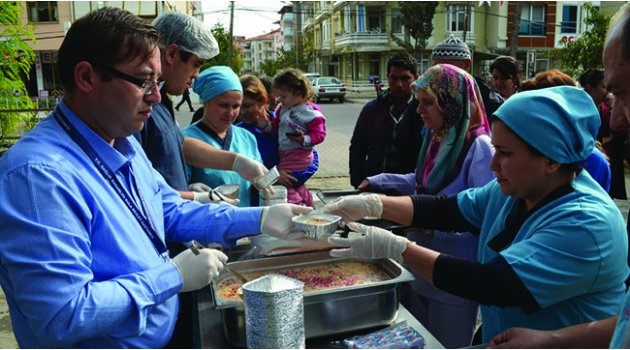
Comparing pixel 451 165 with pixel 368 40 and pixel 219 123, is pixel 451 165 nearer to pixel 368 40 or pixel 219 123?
pixel 219 123

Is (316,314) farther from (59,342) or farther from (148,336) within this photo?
(59,342)

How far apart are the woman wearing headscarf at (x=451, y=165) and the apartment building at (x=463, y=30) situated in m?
26.3

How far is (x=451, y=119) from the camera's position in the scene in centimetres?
240

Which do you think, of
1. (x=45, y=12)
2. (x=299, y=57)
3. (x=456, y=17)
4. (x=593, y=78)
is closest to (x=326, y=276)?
(x=593, y=78)

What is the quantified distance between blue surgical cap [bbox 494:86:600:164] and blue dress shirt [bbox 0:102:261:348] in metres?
1.16

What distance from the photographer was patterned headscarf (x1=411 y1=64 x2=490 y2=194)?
2.36 metres

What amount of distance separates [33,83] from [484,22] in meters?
27.0

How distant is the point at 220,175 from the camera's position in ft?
9.20

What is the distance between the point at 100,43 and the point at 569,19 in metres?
34.0

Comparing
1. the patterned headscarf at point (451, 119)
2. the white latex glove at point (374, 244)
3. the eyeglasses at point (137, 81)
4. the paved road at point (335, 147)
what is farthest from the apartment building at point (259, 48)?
the eyeglasses at point (137, 81)

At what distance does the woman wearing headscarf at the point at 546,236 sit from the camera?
4.54 feet

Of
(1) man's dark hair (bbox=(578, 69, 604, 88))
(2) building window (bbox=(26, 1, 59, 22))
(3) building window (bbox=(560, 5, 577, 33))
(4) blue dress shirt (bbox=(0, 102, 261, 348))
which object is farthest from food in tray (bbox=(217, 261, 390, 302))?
(3) building window (bbox=(560, 5, 577, 33))

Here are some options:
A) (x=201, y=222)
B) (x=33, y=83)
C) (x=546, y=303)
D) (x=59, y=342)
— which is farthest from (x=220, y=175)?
(x=33, y=83)

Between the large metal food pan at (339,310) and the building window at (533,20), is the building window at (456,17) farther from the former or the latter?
the large metal food pan at (339,310)
